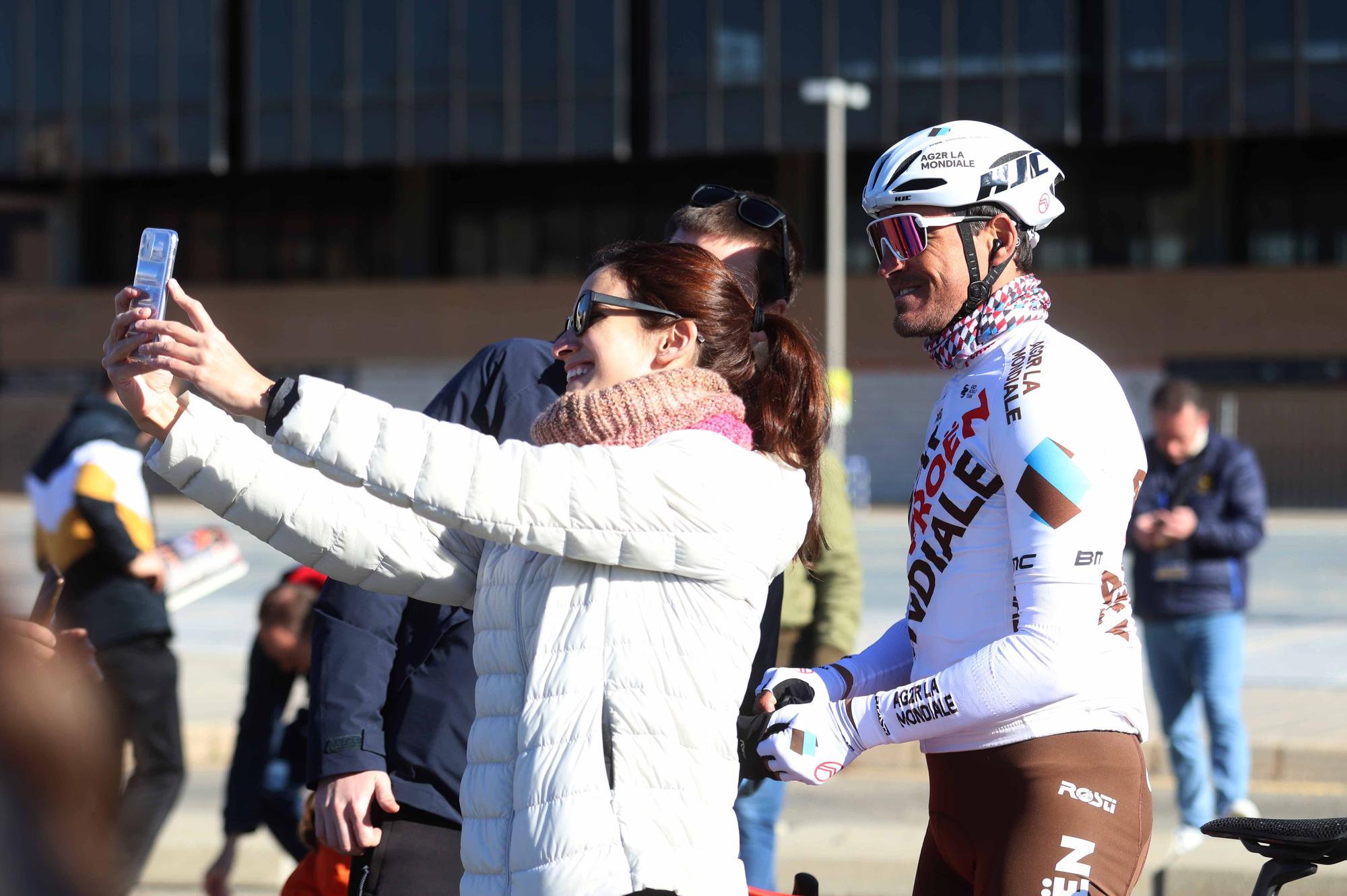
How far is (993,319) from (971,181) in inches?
9.7

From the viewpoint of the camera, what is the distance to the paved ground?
5.51m

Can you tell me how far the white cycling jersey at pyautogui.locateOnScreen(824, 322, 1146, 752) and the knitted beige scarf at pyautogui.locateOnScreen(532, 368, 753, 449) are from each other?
42cm

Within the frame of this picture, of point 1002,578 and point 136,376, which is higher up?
point 136,376

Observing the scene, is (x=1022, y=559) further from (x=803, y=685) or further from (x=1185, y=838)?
(x=1185, y=838)

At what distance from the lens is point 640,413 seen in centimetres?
246

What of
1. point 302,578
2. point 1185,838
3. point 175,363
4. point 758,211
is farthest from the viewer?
point 1185,838

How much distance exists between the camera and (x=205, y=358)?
7.50 ft

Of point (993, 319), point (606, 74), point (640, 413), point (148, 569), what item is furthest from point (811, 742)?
point (606, 74)

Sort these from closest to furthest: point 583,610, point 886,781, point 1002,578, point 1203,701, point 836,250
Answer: point 583,610, point 1002,578, point 1203,701, point 886,781, point 836,250

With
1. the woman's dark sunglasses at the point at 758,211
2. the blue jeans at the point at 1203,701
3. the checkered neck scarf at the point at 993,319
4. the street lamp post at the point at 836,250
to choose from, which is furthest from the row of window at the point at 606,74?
the checkered neck scarf at the point at 993,319

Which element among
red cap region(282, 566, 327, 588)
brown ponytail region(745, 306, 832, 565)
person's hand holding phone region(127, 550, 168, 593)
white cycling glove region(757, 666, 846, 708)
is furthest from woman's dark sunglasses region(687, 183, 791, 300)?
person's hand holding phone region(127, 550, 168, 593)

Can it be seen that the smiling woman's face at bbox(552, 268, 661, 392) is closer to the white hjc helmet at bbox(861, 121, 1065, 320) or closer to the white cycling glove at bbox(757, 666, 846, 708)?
the white hjc helmet at bbox(861, 121, 1065, 320)

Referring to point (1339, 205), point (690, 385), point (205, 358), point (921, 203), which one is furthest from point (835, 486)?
point (1339, 205)

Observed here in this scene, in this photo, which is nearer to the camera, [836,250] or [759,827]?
[759,827]
